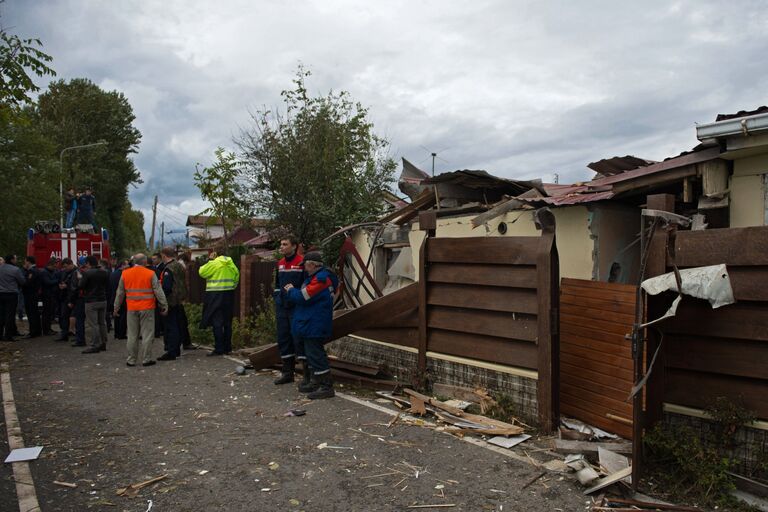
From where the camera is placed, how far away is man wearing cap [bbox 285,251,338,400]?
6730 millimetres

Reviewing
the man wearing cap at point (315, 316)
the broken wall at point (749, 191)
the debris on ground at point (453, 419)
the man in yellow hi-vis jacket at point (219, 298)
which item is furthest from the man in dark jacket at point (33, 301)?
the broken wall at point (749, 191)

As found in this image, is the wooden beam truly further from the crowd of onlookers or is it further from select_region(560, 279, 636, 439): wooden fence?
the crowd of onlookers

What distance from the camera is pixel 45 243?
14.3 meters

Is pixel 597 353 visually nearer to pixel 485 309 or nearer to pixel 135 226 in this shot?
pixel 485 309

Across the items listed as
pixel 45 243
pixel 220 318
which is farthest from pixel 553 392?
pixel 45 243

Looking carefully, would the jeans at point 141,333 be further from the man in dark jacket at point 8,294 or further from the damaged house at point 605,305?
the man in dark jacket at point 8,294

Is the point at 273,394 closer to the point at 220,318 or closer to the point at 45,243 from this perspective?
the point at 220,318

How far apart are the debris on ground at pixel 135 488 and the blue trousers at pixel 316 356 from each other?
2.61m

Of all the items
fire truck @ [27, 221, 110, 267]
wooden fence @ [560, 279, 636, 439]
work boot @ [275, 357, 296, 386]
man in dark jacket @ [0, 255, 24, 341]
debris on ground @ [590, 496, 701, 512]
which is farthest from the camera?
fire truck @ [27, 221, 110, 267]

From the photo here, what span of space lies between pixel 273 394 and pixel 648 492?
455 centimetres

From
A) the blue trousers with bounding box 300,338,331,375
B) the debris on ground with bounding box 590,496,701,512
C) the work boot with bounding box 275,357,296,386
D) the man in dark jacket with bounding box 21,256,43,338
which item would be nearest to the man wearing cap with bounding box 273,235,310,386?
the work boot with bounding box 275,357,296,386

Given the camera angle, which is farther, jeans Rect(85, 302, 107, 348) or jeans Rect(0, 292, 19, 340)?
jeans Rect(0, 292, 19, 340)

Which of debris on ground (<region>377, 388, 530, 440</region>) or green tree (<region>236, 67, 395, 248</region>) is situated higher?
green tree (<region>236, 67, 395, 248</region>)

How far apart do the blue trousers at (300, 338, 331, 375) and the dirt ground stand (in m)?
0.43
